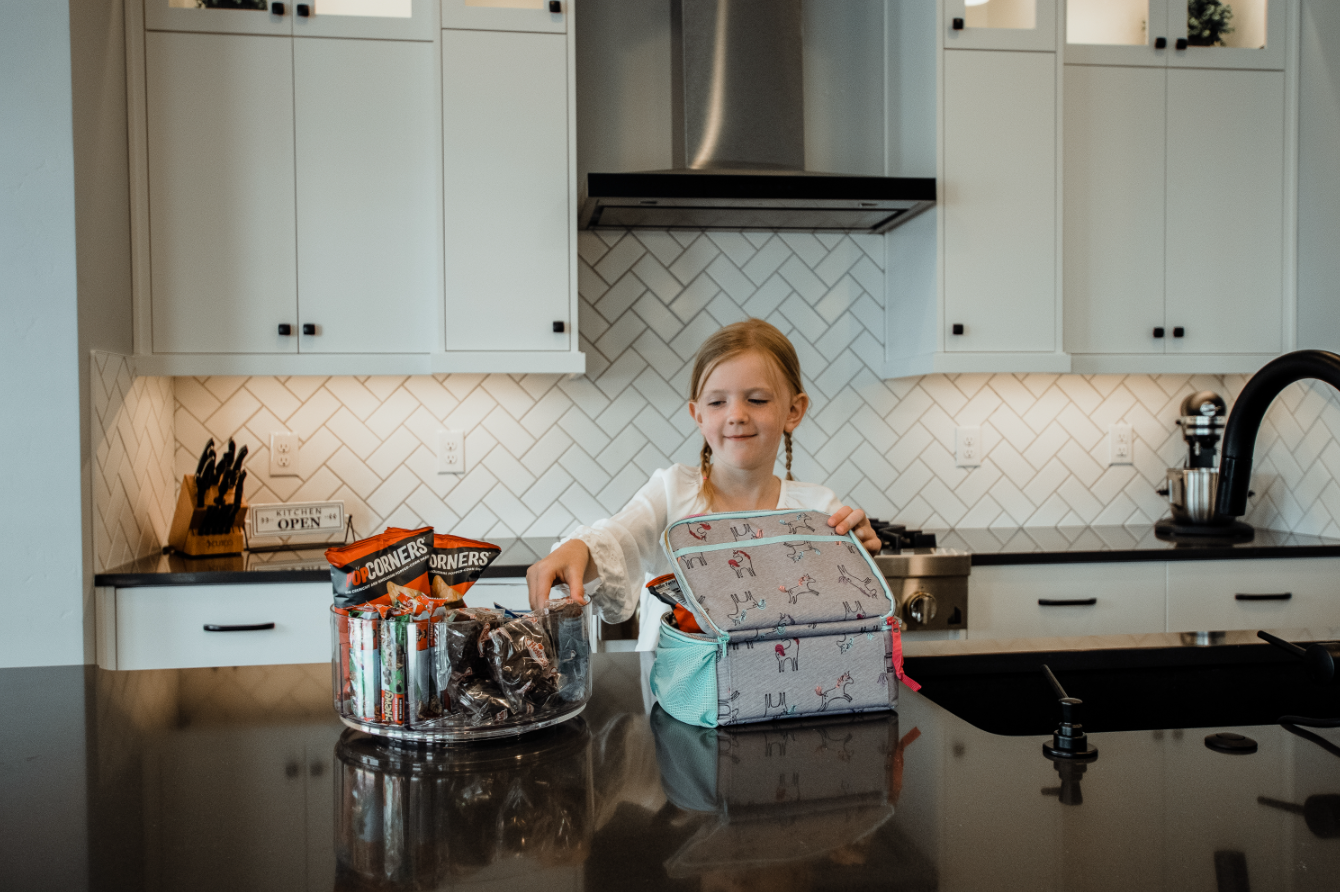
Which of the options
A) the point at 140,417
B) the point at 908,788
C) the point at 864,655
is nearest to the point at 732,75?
the point at 140,417

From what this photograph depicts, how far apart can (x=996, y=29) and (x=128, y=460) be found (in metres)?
2.54

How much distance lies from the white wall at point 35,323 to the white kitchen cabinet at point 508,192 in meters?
0.84

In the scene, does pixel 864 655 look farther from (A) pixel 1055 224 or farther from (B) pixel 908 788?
(A) pixel 1055 224

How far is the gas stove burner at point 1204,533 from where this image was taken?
2.76 metres

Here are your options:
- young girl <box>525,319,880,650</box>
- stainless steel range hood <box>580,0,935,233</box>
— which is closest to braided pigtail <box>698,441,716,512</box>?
young girl <box>525,319,880,650</box>

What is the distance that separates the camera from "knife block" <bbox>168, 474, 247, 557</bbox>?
249cm

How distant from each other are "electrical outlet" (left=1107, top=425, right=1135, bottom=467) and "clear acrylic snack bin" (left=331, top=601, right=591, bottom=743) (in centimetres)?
269

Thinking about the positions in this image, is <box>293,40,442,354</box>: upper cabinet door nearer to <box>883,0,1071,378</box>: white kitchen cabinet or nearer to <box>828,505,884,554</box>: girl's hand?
<box>883,0,1071,378</box>: white kitchen cabinet

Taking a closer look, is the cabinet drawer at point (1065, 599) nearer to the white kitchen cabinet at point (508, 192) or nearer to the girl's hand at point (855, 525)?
the white kitchen cabinet at point (508, 192)

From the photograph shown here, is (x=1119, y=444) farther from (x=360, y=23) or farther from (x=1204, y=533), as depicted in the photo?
(x=360, y=23)

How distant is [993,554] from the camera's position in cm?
252

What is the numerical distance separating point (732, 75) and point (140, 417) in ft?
5.94

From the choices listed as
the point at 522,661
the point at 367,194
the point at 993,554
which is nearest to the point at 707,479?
the point at 522,661

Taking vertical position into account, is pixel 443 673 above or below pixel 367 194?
below
